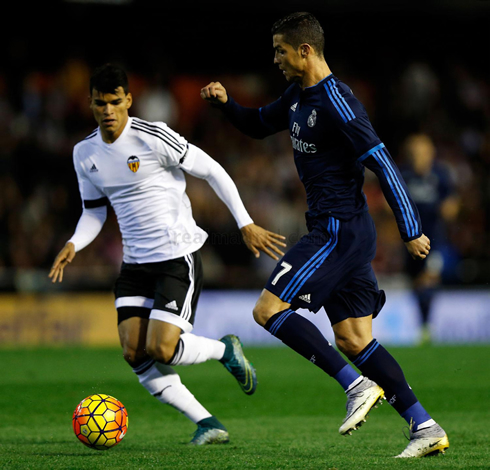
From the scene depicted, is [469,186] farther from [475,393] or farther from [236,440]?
[236,440]

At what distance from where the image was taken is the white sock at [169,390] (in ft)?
17.6

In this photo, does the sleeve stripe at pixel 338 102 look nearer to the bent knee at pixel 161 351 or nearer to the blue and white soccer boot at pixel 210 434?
the bent knee at pixel 161 351

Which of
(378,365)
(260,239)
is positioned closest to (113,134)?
(260,239)

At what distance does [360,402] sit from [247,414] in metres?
2.71

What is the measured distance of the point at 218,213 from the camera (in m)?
14.4

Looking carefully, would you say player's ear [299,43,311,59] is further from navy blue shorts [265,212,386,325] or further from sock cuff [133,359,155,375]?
sock cuff [133,359,155,375]

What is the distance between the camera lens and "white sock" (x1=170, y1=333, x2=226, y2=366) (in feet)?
17.3

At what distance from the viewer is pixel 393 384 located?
466cm

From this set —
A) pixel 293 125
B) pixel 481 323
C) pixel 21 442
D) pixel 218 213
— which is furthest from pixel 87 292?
pixel 293 125

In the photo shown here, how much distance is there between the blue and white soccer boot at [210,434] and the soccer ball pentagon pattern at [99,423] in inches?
22.1

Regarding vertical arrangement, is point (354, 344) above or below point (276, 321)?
below

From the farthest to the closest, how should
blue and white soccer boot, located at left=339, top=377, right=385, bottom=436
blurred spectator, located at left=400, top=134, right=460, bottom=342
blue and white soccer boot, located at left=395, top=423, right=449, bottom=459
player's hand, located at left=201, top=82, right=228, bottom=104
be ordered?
blurred spectator, located at left=400, top=134, right=460, bottom=342
player's hand, located at left=201, top=82, right=228, bottom=104
blue and white soccer boot, located at left=395, top=423, right=449, bottom=459
blue and white soccer boot, located at left=339, top=377, right=385, bottom=436

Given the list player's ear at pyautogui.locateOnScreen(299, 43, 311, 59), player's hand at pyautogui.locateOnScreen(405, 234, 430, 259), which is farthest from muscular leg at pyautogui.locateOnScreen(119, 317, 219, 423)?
player's ear at pyautogui.locateOnScreen(299, 43, 311, 59)

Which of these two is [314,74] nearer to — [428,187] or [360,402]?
[360,402]
